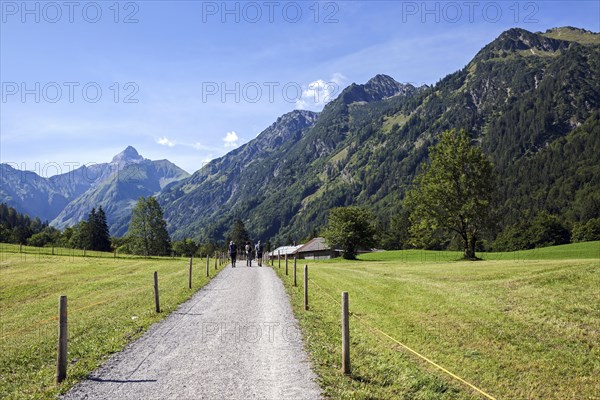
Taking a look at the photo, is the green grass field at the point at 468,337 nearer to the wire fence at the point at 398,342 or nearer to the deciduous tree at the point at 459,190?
the wire fence at the point at 398,342

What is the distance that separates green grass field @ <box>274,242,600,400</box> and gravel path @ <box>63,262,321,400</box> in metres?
0.72

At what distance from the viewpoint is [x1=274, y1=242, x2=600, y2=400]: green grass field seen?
405 inches

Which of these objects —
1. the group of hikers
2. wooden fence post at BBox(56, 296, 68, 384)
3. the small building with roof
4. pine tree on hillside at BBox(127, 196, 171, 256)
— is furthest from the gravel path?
the small building with roof

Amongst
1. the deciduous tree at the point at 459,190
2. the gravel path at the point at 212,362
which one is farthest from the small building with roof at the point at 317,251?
the gravel path at the point at 212,362

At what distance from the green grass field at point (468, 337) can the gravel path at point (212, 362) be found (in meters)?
0.72

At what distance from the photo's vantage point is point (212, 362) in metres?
11.3

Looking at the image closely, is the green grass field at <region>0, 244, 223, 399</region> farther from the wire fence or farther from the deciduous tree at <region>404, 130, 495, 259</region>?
the deciduous tree at <region>404, 130, 495, 259</region>

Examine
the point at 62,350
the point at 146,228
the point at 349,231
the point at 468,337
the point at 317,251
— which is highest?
the point at 146,228

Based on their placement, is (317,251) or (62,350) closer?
(62,350)

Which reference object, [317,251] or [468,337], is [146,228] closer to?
[317,251]

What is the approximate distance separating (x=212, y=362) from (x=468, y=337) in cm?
870

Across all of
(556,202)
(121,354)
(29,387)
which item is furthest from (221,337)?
(556,202)

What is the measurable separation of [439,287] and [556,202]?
18475cm

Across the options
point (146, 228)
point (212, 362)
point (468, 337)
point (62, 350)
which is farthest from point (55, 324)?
point (146, 228)
